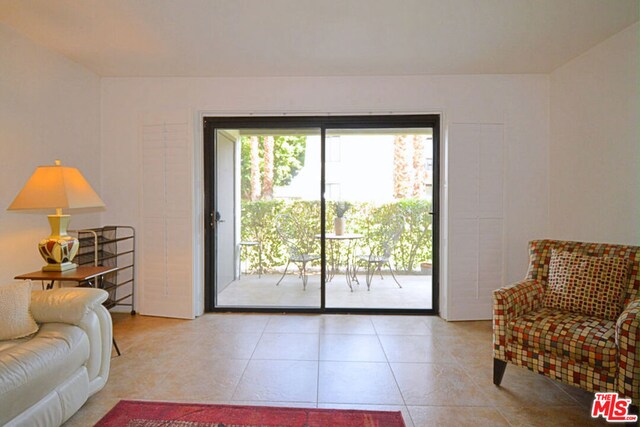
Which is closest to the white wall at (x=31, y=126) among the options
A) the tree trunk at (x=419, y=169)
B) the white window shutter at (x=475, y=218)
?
the tree trunk at (x=419, y=169)

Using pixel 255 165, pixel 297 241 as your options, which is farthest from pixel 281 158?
pixel 297 241

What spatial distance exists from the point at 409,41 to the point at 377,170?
5.52ft

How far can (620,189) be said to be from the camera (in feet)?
9.07

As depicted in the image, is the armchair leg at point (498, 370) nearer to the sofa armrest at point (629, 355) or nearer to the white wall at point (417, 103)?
the sofa armrest at point (629, 355)

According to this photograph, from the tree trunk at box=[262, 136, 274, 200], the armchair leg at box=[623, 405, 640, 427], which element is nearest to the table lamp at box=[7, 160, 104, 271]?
the tree trunk at box=[262, 136, 274, 200]

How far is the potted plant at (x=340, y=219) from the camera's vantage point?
4219 mm

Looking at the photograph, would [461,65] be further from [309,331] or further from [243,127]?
[309,331]

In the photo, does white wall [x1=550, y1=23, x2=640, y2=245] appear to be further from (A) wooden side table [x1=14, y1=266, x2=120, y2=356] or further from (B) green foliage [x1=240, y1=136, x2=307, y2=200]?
(A) wooden side table [x1=14, y1=266, x2=120, y2=356]

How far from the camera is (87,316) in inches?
80.9

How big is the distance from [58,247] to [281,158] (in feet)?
7.06

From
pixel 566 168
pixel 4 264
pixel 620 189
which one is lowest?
pixel 4 264

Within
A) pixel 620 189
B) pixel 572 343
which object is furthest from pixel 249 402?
pixel 620 189

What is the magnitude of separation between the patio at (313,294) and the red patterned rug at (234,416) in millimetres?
1871

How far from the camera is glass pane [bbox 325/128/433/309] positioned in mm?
4035
